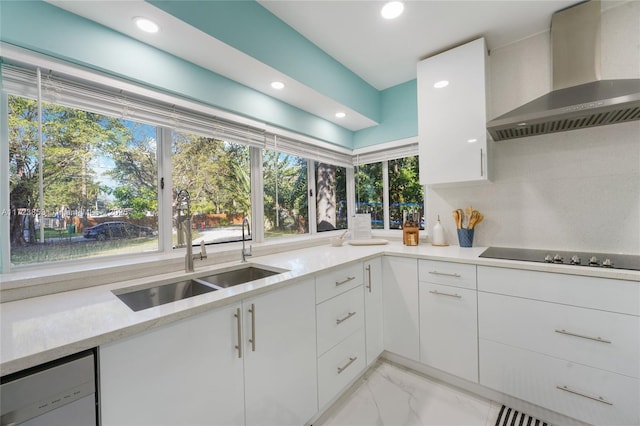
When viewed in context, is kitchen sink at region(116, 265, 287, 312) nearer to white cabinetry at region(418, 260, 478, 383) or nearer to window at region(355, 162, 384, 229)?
white cabinetry at region(418, 260, 478, 383)

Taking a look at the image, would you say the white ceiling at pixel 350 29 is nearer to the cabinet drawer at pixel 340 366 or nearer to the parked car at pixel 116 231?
the parked car at pixel 116 231

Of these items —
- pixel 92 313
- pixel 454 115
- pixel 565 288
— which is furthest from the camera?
pixel 454 115

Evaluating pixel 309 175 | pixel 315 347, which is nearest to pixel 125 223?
pixel 315 347

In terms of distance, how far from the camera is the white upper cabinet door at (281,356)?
3.70 ft

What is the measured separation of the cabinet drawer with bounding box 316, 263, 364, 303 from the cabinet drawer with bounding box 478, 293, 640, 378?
2.56ft

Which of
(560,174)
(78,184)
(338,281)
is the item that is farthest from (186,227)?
(560,174)

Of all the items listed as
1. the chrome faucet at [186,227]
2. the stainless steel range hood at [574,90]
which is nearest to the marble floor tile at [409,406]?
the chrome faucet at [186,227]

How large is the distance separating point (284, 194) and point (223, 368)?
1628 millimetres

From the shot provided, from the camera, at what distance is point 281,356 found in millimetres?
1245

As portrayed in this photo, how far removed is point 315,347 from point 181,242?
1.09 meters

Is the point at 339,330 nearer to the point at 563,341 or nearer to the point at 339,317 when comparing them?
the point at 339,317

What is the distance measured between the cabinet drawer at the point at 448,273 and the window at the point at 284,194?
4.15ft

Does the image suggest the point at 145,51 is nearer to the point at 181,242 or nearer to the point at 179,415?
the point at 181,242

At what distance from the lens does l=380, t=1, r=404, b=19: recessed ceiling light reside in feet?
5.08
